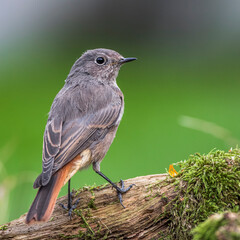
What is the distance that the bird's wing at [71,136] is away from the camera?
4.41 metres

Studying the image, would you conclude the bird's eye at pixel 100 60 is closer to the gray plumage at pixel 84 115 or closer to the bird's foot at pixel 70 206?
the gray plumage at pixel 84 115

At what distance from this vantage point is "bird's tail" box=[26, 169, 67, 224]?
12.8ft

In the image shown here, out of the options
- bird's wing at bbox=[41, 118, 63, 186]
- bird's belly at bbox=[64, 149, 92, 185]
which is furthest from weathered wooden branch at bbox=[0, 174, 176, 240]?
bird's wing at bbox=[41, 118, 63, 186]

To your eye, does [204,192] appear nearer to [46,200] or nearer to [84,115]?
[46,200]

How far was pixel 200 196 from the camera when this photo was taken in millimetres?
3900

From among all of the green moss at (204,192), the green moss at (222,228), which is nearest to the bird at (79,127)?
the green moss at (204,192)

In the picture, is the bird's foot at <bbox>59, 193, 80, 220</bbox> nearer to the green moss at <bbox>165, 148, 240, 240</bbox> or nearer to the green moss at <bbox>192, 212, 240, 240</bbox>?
the green moss at <bbox>165, 148, 240, 240</bbox>

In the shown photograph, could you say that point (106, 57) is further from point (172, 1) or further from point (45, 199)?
point (172, 1)

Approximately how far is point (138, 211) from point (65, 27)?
11638 mm

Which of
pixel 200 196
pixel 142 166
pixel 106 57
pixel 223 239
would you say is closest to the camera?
pixel 223 239

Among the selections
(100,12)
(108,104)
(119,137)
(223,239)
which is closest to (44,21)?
(100,12)

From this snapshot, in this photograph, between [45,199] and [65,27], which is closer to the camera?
[45,199]

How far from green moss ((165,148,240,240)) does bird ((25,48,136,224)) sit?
0.61 meters

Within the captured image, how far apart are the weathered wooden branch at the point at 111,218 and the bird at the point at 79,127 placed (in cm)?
9
